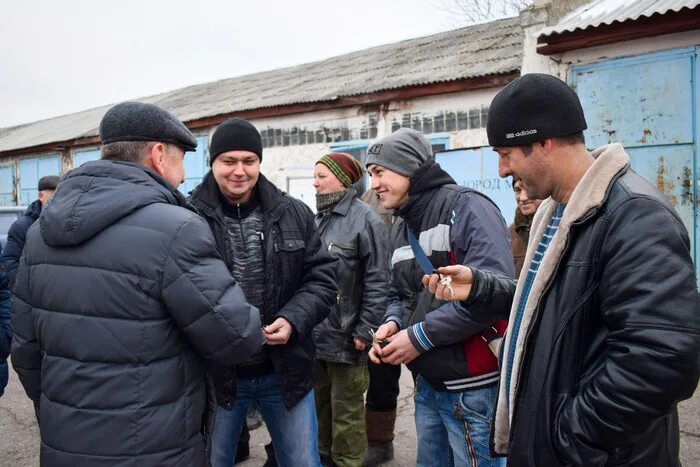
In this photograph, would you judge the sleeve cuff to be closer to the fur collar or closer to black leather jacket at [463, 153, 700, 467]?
the fur collar

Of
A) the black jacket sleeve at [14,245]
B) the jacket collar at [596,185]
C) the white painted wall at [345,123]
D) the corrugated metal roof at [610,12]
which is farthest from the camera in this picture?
the white painted wall at [345,123]

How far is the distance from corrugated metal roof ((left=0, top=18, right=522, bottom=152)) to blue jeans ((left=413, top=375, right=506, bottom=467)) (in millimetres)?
6451

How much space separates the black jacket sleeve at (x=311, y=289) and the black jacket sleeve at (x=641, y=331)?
52.9 inches

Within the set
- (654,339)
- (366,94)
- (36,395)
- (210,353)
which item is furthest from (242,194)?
(366,94)

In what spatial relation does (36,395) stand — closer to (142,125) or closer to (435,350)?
(142,125)

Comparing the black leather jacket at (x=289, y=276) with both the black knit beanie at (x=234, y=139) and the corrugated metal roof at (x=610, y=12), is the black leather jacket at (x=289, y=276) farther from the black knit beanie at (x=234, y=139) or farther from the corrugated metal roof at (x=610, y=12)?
the corrugated metal roof at (x=610, y=12)

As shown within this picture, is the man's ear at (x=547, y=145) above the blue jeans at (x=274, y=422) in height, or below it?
above

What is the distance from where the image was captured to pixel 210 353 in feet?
5.86

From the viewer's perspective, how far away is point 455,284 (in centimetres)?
190

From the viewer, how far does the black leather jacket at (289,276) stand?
8.02 feet

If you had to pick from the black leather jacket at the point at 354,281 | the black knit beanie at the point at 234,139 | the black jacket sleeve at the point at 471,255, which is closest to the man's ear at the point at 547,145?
the black jacket sleeve at the point at 471,255

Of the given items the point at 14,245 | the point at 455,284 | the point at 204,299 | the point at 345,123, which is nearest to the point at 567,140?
the point at 455,284

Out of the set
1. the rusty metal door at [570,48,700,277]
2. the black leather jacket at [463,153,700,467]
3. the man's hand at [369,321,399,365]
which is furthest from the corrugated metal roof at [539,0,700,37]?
the black leather jacket at [463,153,700,467]

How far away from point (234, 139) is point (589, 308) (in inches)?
69.7
